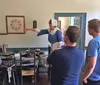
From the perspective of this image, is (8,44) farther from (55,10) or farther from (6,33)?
(55,10)

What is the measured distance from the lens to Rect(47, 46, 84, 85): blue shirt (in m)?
1.59

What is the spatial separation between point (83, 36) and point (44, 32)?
46.4 inches

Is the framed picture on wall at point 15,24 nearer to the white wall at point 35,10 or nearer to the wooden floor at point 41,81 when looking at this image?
the white wall at point 35,10

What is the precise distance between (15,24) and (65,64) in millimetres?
3087

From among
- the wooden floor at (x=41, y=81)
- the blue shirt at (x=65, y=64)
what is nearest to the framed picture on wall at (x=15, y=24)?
the wooden floor at (x=41, y=81)

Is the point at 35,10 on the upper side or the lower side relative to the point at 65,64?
upper

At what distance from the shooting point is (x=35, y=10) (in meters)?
4.39

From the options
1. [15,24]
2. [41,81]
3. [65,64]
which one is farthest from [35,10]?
[65,64]

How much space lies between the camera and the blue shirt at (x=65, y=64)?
1587 millimetres

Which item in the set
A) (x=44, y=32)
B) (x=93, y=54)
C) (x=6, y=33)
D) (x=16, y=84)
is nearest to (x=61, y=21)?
(x=44, y=32)

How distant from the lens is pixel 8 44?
14.5 feet

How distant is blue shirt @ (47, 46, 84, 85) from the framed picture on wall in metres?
2.93

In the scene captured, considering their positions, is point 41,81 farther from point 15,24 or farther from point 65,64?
point 65,64

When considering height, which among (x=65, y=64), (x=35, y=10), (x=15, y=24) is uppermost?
(x=35, y=10)
